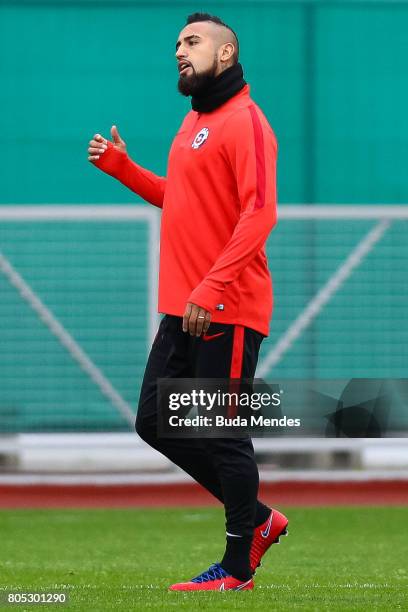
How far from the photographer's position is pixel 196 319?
5258 mm

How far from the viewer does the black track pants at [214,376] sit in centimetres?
546

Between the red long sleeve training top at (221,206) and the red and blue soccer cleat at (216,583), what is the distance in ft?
2.61

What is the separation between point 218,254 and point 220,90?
54cm

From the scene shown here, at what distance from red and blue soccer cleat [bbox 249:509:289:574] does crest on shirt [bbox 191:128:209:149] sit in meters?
1.27

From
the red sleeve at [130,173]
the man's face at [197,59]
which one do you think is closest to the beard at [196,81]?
the man's face at [197,59]

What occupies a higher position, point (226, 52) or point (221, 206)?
point (226, 52)

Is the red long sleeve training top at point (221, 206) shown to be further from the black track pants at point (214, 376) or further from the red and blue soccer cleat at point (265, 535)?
the red and blue soccer cleat at point (265, 535)

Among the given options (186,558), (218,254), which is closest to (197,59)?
(218,254)

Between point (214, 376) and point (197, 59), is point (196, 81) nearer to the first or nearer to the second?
point (197, 59)

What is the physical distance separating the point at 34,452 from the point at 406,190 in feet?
9.95

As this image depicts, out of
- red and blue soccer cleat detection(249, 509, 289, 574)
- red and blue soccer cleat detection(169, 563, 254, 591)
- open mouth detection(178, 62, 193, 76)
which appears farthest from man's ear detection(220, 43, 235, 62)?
red and blue soccer cleat detection(169, 563, 254, 591)

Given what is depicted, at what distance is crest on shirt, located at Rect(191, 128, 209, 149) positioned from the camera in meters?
5.53

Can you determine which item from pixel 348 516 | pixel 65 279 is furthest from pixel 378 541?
pixel 65 279

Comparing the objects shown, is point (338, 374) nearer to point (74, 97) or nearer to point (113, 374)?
point (113, 374)
